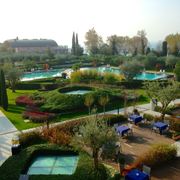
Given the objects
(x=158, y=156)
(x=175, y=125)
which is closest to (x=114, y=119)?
(x=175, y=125)

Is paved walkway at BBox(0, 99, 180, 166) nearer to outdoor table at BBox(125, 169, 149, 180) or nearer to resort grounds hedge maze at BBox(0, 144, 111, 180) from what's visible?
resort grounds hedge maze at BBox(0, 144, 111, 180)

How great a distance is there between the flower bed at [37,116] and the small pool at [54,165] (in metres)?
6.26

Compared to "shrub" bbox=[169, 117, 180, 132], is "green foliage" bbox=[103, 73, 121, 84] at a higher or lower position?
higher

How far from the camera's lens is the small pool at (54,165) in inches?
517

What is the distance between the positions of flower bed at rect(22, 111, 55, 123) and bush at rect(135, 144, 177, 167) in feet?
29.7

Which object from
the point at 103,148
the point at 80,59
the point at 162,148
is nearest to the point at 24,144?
the point at 103,148

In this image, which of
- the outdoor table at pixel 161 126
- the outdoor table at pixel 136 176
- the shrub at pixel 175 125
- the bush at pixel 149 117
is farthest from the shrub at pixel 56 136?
the shrub at pixel 175 125

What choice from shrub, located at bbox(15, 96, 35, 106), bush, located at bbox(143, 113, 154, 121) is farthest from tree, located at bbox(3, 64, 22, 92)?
bush, located at bbox(143, 113, 154, 121)

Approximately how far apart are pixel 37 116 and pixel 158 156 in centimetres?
1118

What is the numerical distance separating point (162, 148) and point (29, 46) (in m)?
109

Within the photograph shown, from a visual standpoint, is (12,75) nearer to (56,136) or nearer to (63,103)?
(63,103)

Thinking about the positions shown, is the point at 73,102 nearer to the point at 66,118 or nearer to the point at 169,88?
the point at 66,118

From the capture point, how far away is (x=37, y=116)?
71.5ft

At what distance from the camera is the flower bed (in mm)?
21219
